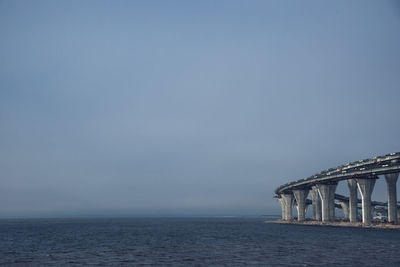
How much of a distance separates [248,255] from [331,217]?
107 meters

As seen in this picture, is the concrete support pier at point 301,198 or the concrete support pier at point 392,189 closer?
the concrete support pier at point 392,189

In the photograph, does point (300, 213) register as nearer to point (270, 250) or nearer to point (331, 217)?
point (331, 217)

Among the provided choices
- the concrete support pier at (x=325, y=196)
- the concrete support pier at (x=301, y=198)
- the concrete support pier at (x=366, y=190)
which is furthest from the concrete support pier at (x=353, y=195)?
the concrete support pier at (x=301, y=198)

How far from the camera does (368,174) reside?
122750 millimetres

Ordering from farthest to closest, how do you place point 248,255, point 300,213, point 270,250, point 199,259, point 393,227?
point 300,213
point 393,227
point 270,250
point 248,255
point 199,259

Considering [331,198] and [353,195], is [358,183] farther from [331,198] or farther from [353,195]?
[331,198]

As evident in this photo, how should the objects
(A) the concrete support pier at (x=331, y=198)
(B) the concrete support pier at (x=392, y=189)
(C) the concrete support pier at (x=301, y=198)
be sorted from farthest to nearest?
(C) the concrete support pier at (x=301, y=198) < (A) the concrete support pier at (x=331, y=198) < (B) the concrete support pier at (x=392, y=189)

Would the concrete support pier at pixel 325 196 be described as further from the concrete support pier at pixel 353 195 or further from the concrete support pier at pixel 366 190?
the concrete support pier at pixel 366 190

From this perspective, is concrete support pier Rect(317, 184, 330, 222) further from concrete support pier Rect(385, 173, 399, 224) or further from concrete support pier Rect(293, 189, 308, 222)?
concrete support pier Rect(385, 173, 399, 224)

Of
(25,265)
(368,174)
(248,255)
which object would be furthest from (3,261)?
(368,174)

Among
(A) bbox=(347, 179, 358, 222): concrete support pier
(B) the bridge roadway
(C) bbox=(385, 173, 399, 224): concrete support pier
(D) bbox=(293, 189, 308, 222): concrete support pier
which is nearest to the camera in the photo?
(B) the bridge roadway

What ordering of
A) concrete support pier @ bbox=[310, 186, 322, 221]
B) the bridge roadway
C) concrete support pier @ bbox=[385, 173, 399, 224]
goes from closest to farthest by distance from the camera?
the bridge roadway < concrete support pier @ bbox=[385, 173, 399, 224] < concrete support pier @ bbox=[310, 186, 322, 221]

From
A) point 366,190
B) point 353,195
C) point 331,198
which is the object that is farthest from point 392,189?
point 331,198

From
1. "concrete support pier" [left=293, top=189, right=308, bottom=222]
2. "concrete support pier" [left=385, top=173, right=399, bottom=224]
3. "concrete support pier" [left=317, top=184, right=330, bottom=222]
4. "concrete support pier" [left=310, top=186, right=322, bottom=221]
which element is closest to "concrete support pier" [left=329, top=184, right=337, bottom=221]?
"concrete support pier" [left=317, top=184, right=330, bottom=222]
